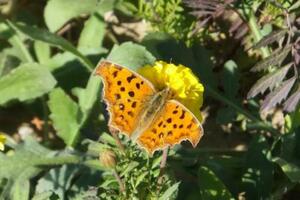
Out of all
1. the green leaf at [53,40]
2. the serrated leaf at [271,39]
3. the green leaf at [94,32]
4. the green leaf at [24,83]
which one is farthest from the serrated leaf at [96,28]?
the serrated leaf at [271,39]

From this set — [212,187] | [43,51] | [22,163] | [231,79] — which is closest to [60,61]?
[43,51]

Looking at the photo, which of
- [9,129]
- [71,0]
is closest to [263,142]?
[71,0]

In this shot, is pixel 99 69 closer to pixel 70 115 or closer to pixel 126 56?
pixel 126 56

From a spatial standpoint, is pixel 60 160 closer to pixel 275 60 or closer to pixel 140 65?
pixel 140 65

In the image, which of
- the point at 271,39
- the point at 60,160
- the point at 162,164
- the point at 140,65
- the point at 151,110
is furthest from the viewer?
the point at 60,160

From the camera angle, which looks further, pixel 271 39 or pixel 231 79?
pixel 231 79

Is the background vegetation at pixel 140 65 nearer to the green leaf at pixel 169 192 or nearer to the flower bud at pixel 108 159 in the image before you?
the green leaf at pixel 169 192
